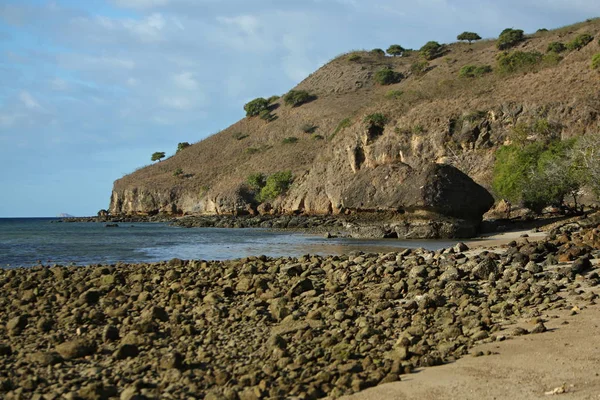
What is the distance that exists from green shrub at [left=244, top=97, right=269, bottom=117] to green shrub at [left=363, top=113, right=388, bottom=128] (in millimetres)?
61028

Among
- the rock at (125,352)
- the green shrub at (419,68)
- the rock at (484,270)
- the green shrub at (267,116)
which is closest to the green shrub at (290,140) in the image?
the green shrub at (267,116)

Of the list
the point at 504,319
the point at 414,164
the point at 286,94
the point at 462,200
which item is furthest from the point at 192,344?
the point at 286,94

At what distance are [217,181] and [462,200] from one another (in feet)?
209

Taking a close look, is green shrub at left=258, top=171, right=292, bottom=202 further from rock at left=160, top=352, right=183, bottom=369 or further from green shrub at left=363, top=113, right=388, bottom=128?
rock at left=160, top=352, right=183, bottom=369

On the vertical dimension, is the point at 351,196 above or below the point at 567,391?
above

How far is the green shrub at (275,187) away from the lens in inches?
2833

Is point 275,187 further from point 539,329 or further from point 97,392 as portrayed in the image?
point 97,392

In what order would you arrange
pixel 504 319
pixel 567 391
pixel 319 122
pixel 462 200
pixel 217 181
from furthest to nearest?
pixel 319 122, pixel 217 181, pixel 462 200, pixel 504 319, pixel 567 391

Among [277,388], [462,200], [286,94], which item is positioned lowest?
[277,388]

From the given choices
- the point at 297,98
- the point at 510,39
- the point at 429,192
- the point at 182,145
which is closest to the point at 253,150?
the point at 297,98

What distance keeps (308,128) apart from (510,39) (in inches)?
1632

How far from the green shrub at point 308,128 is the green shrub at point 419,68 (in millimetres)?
25408

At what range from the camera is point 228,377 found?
7031mm

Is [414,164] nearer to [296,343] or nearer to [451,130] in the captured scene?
[451,130]
